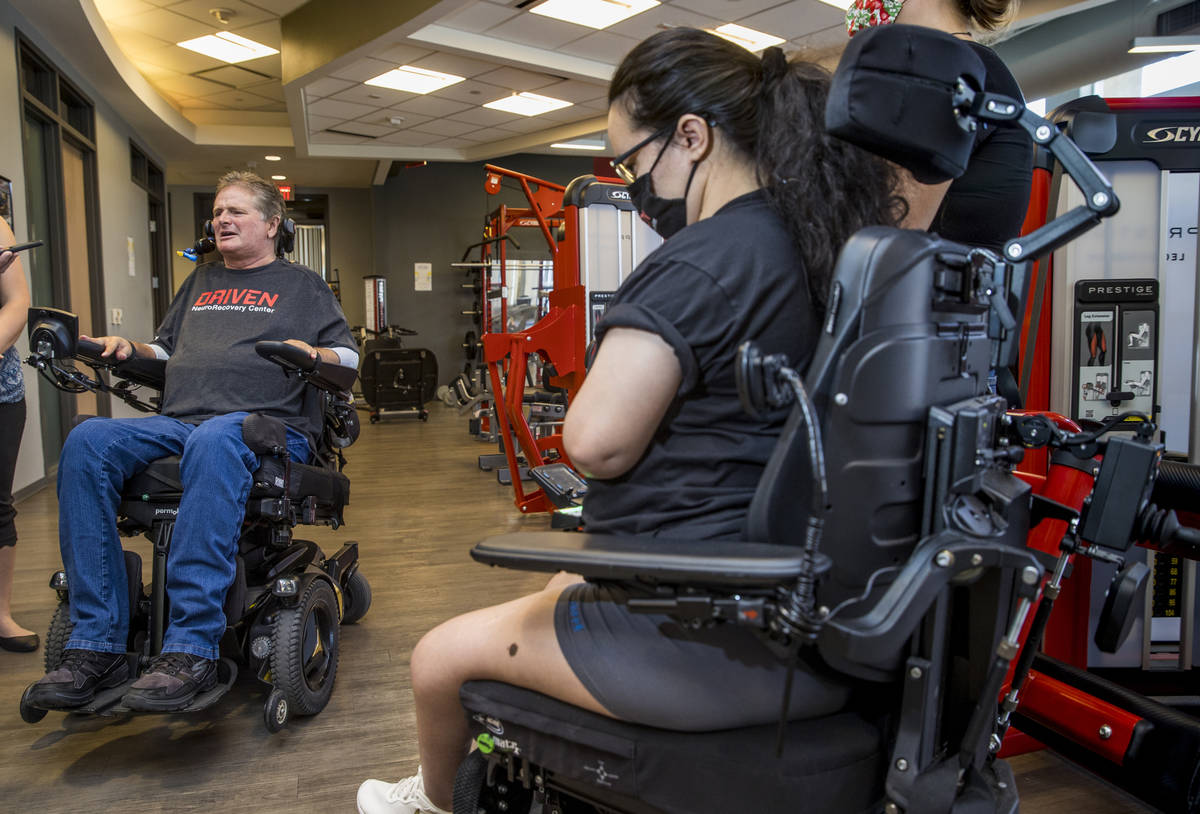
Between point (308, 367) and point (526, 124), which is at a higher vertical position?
point (526, 124)

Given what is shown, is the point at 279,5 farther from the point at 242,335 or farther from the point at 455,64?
the point at 242,335

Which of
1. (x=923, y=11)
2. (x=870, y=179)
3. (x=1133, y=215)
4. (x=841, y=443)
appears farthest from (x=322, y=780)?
(x=1133, y=215)

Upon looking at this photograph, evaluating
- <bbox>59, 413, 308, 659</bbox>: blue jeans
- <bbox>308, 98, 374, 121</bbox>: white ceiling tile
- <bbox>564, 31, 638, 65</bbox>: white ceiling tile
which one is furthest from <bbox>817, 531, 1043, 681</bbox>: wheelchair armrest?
<bbox>308, 98, 374, 121</bbox>: white ceiling tile

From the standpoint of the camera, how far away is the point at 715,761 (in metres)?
0.85

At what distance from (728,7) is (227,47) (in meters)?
4.48

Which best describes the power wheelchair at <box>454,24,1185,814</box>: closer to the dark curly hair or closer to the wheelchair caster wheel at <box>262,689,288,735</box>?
the dark curly hair

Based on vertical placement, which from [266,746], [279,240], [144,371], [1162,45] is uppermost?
[1162,45]

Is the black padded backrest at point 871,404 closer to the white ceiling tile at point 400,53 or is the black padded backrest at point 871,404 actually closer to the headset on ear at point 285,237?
the headset on ear at point 285,237

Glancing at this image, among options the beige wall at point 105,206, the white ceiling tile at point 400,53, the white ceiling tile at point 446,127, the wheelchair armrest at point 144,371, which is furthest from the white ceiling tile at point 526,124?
the wheelchair armrest at point 144,371

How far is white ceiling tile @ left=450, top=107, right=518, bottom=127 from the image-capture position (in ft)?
28.4

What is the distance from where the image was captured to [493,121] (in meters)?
9.11

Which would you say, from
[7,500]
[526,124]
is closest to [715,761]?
[7,500]

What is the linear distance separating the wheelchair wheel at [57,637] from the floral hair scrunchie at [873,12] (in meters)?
2.14

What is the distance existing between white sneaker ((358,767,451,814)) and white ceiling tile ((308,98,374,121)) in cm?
774
